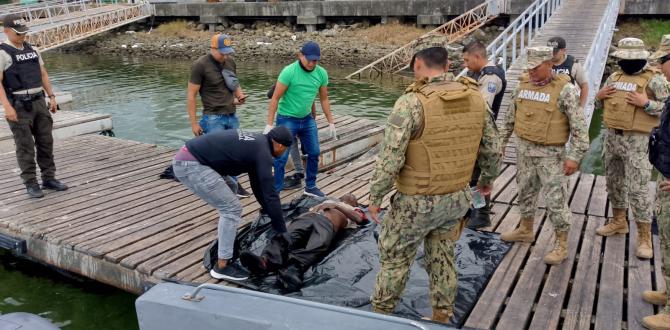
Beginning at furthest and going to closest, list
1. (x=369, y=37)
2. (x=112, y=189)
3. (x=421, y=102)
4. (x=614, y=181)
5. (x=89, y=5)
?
(x=89, y=5) → (x=369, y=37) → (x=112, y=189) → (x=614, y=181) → (x=421, y=102)

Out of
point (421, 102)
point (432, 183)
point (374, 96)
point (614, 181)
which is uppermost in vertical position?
point (421, 102)

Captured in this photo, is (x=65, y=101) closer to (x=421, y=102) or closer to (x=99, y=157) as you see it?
(x=99, y=157)

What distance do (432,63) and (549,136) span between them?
158 centimetres

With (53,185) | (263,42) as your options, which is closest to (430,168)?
(53,185)

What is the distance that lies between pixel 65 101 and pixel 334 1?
594 inches

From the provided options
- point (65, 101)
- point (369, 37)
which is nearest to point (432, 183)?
point (65, 101)

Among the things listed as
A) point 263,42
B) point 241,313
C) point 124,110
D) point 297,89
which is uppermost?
point 297,89

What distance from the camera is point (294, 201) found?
5.59 meters

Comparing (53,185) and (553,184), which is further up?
→ (553,184)

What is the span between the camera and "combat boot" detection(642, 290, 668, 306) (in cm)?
374

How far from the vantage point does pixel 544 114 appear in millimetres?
4199

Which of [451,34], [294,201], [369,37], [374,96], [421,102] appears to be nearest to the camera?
[421,102]

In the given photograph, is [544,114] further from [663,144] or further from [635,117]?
[663,144]

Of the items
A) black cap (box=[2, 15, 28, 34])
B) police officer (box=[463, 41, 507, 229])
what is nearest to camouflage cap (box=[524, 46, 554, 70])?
police officer (box=[463, 41, 507, 229])
